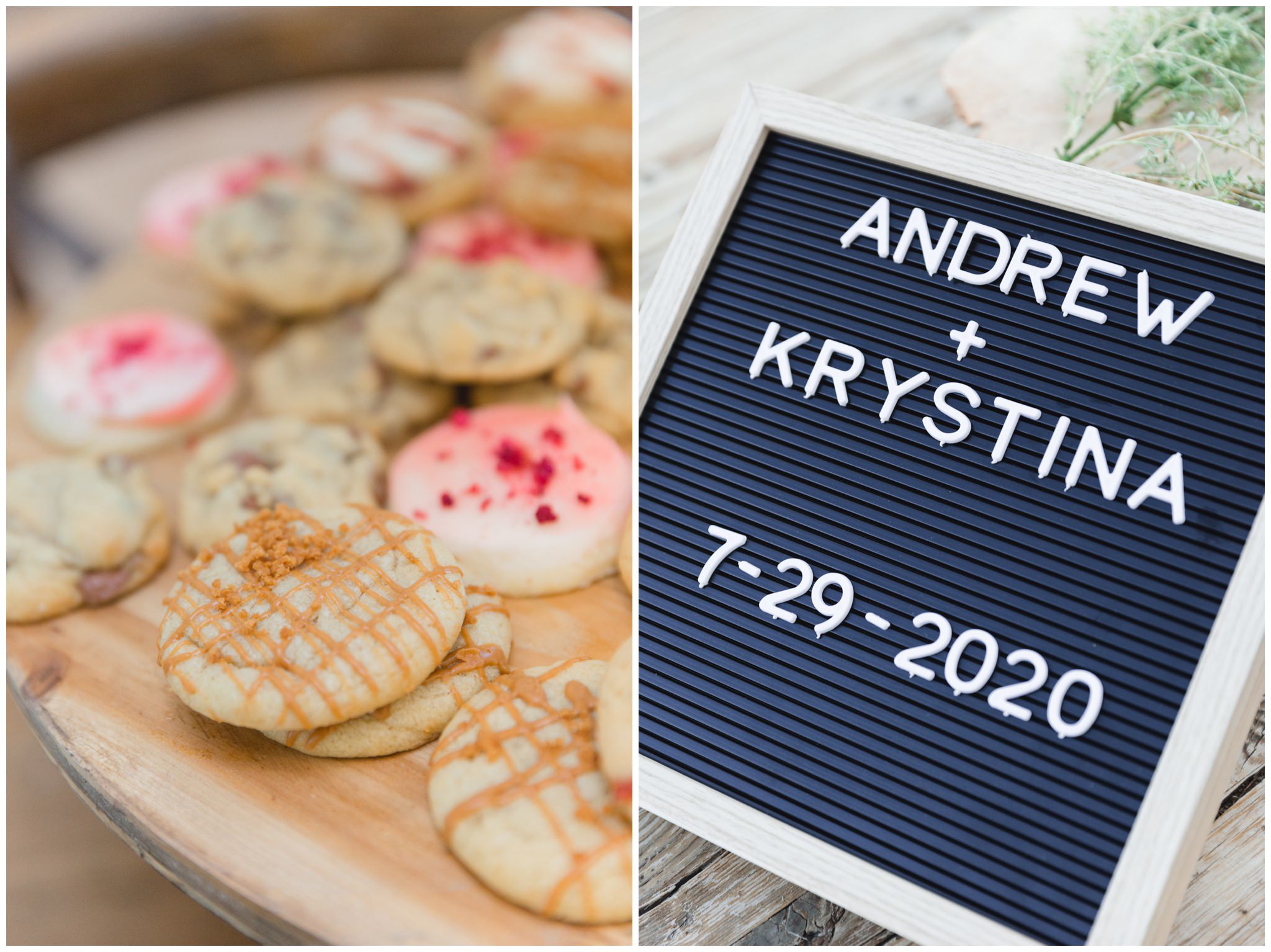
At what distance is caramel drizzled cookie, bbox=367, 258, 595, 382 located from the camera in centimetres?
191

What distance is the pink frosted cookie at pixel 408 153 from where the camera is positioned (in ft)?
7.86

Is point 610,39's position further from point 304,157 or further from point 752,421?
point 752,421

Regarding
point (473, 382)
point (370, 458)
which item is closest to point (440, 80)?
point (473, 382)

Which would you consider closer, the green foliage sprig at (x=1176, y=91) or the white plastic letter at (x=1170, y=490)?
the white plastic letter at (x=1170, y=490)

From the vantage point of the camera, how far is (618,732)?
1341mm

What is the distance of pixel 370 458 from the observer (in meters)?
1.90

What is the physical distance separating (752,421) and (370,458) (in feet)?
2.54

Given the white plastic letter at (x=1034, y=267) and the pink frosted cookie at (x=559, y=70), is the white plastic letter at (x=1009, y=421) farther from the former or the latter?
the pink frosted cookie at (x=559, y=70)

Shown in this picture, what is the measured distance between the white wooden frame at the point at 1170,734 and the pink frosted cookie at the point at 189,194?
141cm

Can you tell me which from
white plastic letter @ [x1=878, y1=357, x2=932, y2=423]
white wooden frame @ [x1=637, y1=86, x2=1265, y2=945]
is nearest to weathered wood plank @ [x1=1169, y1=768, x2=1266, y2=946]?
white wooden frame @ [x1=637, y1=86, x2=1265, y2=945]

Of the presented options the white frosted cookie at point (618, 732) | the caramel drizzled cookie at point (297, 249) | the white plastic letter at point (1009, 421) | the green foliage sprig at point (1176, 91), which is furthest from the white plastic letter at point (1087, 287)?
the caramel drizzled cookie at point (297, 249)

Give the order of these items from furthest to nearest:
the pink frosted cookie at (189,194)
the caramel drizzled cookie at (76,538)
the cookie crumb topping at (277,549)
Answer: the pink frosted cookie at (189,194)
the caramel drizzled cookie at (76,538)
the cookie crumb topping at (277,549)

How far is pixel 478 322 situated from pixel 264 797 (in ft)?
2.99

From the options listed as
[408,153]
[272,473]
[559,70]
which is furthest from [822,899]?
[559,70]
